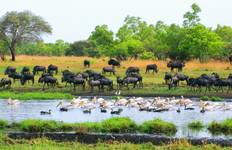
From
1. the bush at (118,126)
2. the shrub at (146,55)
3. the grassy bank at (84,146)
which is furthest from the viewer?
the shrub at (146,55)

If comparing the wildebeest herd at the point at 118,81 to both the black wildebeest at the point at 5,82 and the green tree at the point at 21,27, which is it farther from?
the green tree at the point at 21,27

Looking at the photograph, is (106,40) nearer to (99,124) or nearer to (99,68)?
(99,68)

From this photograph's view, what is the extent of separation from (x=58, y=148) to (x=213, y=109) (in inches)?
596

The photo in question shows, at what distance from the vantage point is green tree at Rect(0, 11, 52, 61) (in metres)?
77.1

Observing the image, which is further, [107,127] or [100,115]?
[100,115]

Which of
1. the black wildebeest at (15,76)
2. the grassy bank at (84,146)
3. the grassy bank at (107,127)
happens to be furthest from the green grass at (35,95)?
the grassy bank at (84,146)

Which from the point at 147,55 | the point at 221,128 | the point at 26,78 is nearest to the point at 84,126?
the point at 221,128

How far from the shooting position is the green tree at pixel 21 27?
77.1 metres

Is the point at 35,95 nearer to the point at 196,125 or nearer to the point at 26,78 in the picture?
the point at 26,78

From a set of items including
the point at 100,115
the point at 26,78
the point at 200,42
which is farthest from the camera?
the point at 200,42

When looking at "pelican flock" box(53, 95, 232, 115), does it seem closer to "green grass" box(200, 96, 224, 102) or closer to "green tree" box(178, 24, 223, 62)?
"green grass" box(200, 96, 224, 102)

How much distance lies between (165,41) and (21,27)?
63.0 ft

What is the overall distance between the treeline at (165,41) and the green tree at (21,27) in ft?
10.8

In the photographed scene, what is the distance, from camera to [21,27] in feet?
257
